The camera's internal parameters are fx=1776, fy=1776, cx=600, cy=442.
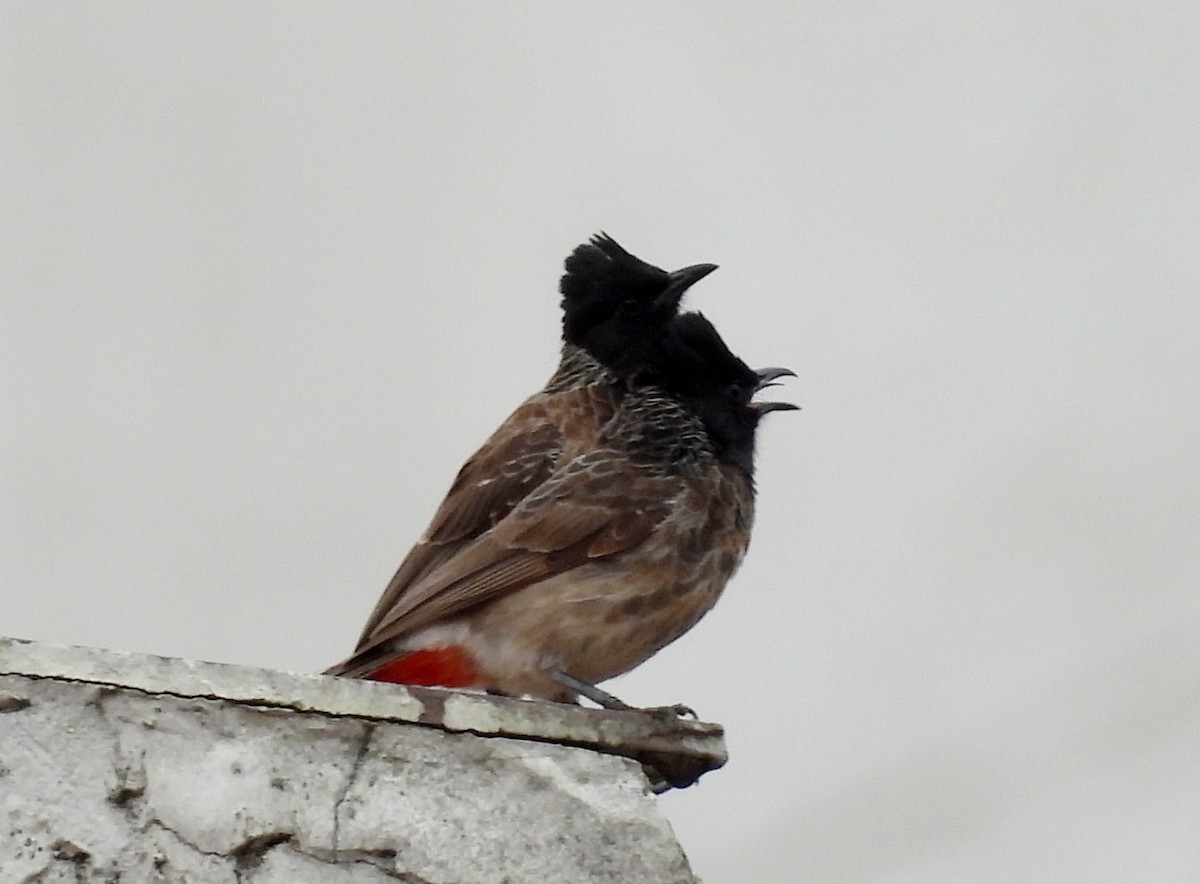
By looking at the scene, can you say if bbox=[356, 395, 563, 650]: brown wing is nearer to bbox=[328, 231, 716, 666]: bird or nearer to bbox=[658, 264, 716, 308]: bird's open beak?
bbox=[328, 231, 716, 666]: bird

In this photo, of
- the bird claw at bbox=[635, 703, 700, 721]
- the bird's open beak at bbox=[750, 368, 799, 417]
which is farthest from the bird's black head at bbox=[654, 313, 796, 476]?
the bird claw at bbox=[635, 703, 700, 721]

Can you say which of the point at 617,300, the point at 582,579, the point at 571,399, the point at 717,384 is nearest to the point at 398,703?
the point at 582,579

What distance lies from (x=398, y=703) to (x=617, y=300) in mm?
2792

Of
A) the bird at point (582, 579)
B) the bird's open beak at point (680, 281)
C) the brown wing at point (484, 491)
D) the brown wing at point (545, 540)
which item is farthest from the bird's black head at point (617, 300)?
the brown wing at point (545, 540)

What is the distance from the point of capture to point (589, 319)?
17.9 ft

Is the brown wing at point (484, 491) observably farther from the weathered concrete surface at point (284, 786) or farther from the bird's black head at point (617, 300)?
the weathered concrete surface at point (284, 786)

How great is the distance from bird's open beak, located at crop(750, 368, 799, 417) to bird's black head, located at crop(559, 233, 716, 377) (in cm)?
38

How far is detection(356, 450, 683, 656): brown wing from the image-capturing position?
425 centimetres

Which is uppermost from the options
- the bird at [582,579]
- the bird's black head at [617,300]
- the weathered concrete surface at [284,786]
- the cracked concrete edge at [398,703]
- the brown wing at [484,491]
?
the bird's black head at [617,300]

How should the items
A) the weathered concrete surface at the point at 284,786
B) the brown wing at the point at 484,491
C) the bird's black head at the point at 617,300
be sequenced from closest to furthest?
the weathered concrete surface at the point at 284,786
the brown wing at the point at 484,491
the bird's black head at the point at 617,300

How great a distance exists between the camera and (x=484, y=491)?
15.7 feet

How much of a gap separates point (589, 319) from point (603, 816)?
2822mm

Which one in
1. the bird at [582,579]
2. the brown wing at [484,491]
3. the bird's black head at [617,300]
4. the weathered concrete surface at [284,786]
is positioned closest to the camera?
the weathered concrete surface at [284,786]

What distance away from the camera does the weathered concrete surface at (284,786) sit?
2.55 meters
